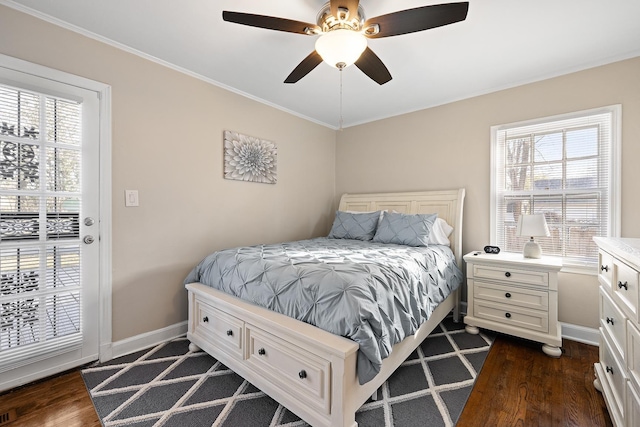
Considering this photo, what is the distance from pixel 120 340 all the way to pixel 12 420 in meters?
0.70

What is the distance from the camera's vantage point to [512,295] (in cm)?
241

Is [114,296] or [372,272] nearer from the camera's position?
[372,272]

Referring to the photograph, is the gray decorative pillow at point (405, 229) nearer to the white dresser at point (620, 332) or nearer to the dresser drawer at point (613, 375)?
the white dresser at point (620, 332)

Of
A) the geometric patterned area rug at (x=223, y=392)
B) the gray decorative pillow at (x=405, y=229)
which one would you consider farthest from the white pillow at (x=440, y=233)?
the geometric patterned area rug at (x=223, y=392)

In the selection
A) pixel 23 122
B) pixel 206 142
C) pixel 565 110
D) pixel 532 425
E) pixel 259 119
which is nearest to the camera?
pixel 532 425

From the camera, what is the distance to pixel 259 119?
126 inches

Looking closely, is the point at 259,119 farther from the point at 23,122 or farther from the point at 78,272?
the point at 78,272

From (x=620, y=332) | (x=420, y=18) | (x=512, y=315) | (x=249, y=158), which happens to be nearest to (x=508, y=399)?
(x=620, y=332)

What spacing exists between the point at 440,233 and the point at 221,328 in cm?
232

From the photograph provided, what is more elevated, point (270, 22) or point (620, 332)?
point (270, 22)

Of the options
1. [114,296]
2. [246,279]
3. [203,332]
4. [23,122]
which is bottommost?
[203,332]

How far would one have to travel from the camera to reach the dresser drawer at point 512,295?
228 cm

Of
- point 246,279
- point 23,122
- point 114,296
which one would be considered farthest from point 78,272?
point 246,279

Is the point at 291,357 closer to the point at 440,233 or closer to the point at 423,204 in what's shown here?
the point at 440,233
